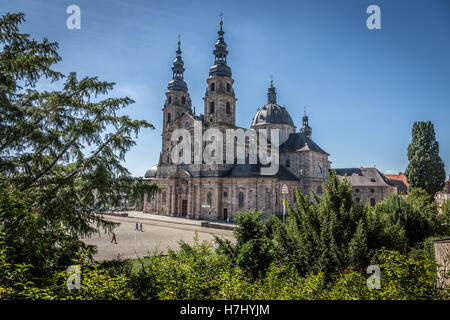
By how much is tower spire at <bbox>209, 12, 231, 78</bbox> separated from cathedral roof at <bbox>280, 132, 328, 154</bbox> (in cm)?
1673

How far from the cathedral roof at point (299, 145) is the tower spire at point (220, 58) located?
54.9 ft

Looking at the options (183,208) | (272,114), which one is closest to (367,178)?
(272,114)

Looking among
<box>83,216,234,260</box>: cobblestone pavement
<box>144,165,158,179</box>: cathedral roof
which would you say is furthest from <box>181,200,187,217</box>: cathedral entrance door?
<box>144,165,158,179</box>: cathedral roof

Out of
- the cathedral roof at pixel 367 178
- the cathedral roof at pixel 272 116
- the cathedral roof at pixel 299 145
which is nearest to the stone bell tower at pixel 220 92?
the cathedral roof at pixel 272 116

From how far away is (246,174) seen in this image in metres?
35.9

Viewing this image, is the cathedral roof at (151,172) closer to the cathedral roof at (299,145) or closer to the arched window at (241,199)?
the arched window at (241,199)

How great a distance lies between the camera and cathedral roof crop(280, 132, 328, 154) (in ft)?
142

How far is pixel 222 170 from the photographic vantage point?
37.8 m

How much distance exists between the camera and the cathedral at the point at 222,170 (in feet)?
119

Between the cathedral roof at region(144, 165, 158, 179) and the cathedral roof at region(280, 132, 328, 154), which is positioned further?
the cathedral roof at region(144, 165, 158, 179)

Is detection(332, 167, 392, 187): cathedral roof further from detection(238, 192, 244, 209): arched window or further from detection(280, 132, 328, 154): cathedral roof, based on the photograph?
detection(238, 192, 244, 209): arched window
